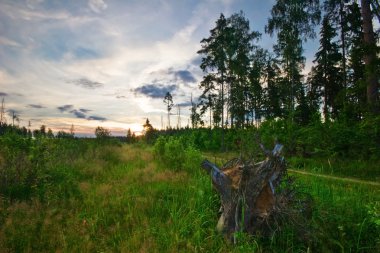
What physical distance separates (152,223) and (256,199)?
191 centimetres

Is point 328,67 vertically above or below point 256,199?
above

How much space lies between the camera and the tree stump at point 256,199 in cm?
471

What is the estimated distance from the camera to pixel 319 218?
5207mm

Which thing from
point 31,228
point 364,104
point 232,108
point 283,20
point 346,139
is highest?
point 283,20

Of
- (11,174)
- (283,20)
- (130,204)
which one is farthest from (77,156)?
(283,20)

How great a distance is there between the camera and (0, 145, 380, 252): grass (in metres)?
4.58

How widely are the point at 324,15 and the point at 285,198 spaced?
2271cm

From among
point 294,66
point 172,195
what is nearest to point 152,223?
point 172,195

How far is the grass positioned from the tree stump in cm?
23

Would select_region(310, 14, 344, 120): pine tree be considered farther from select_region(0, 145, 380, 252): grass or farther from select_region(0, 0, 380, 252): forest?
select_region(0, 145, 380, 252): grass

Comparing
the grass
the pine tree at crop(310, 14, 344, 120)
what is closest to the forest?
the grass

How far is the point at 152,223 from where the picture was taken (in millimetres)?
5281

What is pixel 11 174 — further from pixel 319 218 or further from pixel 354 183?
pixel 354 183

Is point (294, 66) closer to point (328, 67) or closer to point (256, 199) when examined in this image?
point (328, 67)
